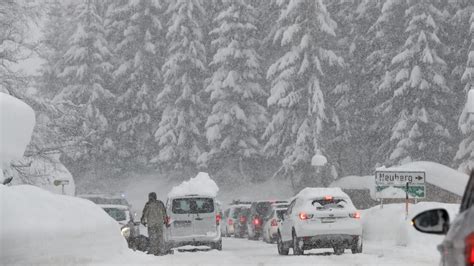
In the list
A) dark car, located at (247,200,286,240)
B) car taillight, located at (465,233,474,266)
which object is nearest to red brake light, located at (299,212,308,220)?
dark car, located at (247,200,286,240)

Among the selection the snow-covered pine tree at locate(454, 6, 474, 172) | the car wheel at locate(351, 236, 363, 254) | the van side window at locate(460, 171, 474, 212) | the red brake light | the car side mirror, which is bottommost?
the car side mirror

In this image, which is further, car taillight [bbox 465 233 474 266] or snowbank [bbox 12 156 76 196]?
snowbank [bbox 12 156 76 196]

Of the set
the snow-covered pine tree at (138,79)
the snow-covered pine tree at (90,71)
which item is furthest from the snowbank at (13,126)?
the snow-covered pine tree at (138,79)

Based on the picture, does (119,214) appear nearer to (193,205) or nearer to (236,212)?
(193,205)

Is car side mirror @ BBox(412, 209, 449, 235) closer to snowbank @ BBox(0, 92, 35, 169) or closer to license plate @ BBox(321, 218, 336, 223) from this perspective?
snowbank @ BBox(0, 92, 35, 169)

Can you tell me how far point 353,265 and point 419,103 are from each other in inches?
1206

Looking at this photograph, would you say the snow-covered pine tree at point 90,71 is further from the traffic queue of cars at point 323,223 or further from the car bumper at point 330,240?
the car bumper at point 330,240

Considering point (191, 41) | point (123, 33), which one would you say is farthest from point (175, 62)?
point (123, 33)

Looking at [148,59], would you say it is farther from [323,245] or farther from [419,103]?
[323,245]

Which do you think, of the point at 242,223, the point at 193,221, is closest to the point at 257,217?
the point at 242,223

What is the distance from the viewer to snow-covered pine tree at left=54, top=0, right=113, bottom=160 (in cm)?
5872

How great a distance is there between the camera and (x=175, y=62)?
55.5 meters

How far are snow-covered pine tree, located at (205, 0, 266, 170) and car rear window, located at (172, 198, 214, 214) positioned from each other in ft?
89.6

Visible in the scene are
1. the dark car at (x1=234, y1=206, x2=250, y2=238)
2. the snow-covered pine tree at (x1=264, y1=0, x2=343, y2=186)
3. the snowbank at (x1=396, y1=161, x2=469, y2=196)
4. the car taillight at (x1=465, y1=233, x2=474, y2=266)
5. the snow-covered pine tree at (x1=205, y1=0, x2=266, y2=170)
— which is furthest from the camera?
the snow-covered pine tree at (x1=205, y1=0, x2=266, y2=170)
